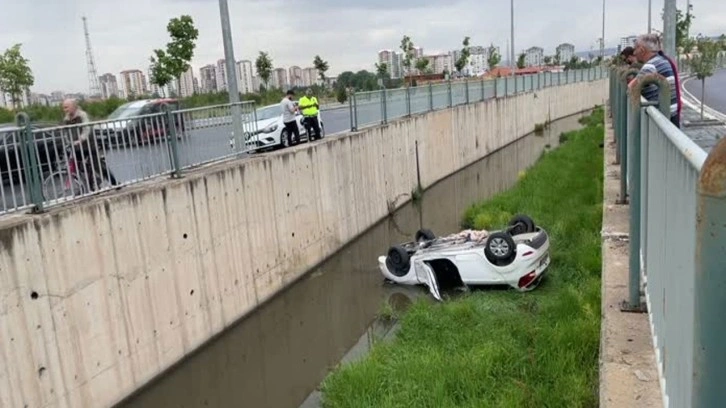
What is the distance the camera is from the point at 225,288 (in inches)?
374

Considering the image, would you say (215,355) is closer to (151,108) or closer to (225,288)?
(225,288)

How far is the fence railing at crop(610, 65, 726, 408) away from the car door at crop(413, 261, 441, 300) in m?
5.45

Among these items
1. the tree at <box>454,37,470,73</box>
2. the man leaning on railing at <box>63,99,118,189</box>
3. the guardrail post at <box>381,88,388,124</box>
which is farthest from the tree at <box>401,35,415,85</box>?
the man leaning on railing at <box>63,99,118,189</box>

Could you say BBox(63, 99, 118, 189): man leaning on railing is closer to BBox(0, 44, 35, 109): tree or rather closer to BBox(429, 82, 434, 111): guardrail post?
BBox(429, 82, 434, 111): guardrail post

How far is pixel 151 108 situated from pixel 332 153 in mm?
7389

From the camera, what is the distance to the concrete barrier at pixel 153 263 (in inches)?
247

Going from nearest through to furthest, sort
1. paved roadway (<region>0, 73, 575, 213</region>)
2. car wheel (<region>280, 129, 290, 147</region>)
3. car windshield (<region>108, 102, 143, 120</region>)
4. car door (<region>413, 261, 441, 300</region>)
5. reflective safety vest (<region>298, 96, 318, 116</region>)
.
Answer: paved roadway (<region>0, 73, 575, 213</region>) < car door (<region>413, 261, 441, 300</region>) < reflective safety vest (<region>298, 96, 318, 116</region>) < car wheel (<region>280, 129, 290, 147</region>) < car windshield (<region>108, 102, 143, 120</region>)

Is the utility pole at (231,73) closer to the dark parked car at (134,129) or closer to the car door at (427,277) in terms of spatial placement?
the dark parked car at (134,129)

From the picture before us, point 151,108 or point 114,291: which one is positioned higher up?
point 151,108

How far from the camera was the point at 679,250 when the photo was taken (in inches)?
91.4

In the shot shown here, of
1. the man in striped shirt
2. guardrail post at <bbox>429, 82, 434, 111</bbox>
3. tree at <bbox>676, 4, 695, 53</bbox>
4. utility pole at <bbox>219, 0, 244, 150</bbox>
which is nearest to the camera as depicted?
the man in striped shirt

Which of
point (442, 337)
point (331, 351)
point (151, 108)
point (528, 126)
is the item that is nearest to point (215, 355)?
point (331, 351)

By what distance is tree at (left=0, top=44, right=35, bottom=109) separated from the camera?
28.7 metres

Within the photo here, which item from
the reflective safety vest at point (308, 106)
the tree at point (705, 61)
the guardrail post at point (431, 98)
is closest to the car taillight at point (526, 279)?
the reflective safety vest at point (308, 106)
